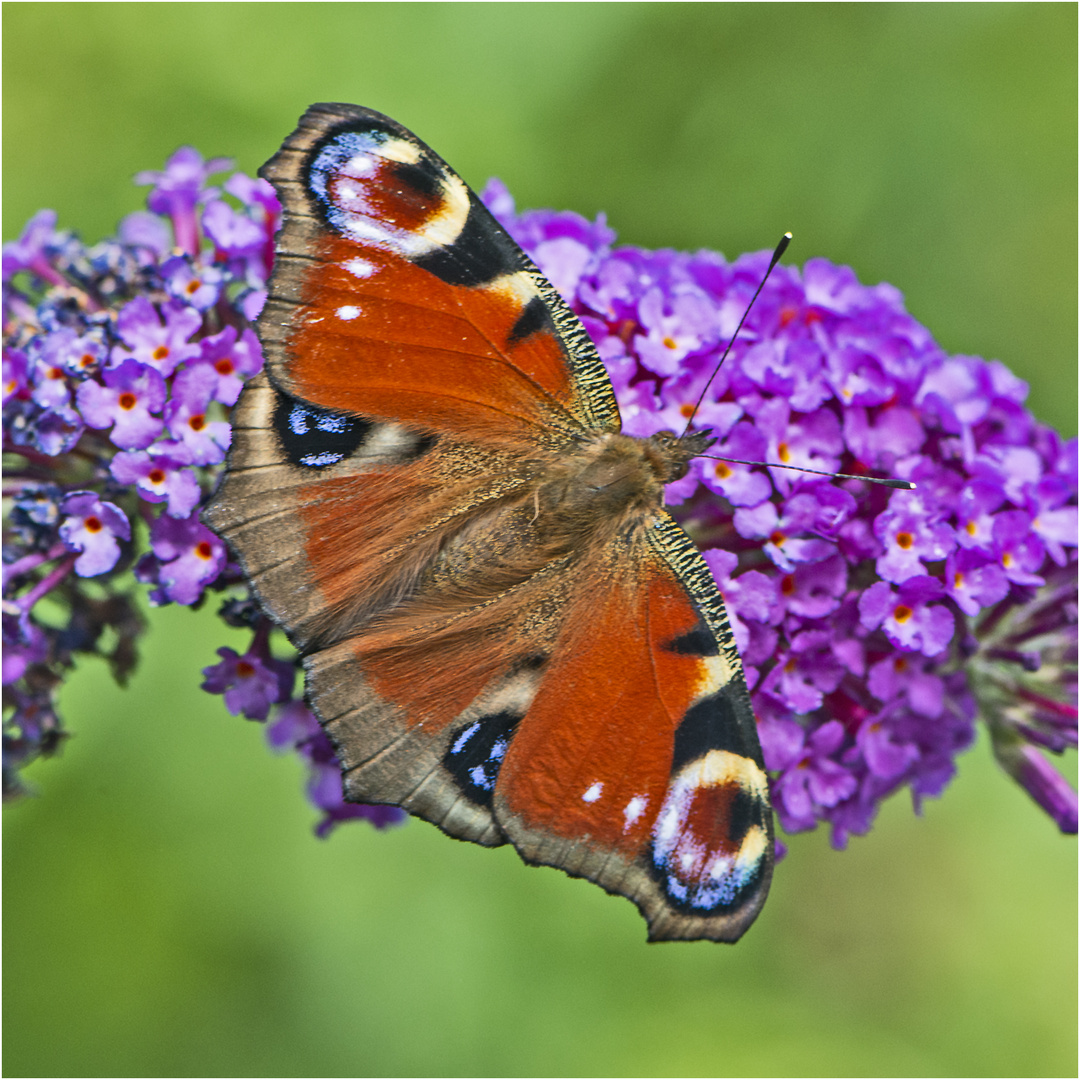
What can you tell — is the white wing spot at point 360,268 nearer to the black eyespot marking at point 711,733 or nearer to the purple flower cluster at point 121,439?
the purple flower cluster at point 121,439

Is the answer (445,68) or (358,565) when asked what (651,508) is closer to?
(358,565)

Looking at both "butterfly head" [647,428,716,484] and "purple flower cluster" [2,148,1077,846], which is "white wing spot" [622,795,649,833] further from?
"butterfly head" [647,428,716,484]

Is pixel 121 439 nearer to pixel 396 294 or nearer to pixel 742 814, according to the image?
pixel 396 294

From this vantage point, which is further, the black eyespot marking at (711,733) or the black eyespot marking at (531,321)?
the black eyespot marking at (531,321)

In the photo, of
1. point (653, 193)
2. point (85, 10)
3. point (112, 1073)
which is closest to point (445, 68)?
point (653, 193)

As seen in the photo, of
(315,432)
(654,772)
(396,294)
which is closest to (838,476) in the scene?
(654,772)

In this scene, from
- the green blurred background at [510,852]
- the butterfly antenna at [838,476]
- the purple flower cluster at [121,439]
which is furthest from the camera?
the green blurred background at [510,852]

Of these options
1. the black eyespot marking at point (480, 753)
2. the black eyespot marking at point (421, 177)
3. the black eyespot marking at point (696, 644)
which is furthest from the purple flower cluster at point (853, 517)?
the black eyespot marking at point (480, 753)

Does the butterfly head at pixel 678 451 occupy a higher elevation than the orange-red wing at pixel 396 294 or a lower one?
lower
